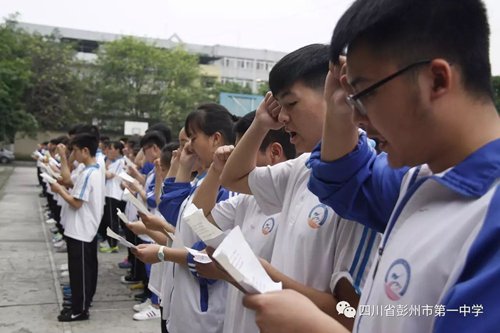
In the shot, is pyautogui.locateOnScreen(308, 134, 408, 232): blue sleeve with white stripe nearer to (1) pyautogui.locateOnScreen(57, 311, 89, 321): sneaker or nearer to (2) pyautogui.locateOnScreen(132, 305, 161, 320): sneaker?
(2) pyautogui.locateOnScreen(132, 305, 161, 320): sneaker

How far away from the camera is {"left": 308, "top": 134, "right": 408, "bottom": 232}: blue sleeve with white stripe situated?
4.17ft

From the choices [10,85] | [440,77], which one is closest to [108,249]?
[440,77]

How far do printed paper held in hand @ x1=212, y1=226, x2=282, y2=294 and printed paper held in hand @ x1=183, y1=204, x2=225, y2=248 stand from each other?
306 millimetres

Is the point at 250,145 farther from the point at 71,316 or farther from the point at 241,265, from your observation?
the point at 71,316

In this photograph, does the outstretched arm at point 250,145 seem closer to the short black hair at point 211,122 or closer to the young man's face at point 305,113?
the young man's face at point 305,113

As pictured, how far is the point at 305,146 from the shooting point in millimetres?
1656

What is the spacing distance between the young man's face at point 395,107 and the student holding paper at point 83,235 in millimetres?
4112

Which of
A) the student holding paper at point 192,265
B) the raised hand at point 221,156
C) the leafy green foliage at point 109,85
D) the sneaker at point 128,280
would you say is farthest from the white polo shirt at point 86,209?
the leafy green foliage at point 109,85

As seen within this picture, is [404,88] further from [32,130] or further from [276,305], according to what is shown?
[32,130]

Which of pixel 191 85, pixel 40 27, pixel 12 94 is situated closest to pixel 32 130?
pixel 12 94

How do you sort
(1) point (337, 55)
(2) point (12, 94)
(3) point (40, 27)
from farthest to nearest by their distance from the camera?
(3) point (40, 27), (2) point (12, 94), (1) point (337, 55)

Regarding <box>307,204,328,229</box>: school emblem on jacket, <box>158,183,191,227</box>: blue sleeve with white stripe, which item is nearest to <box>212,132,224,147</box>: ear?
<box>158,183,191,227</box>: blue sleeve with white stripe

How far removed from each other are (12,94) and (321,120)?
791 inches

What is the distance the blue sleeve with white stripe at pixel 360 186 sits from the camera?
1.27 meters
